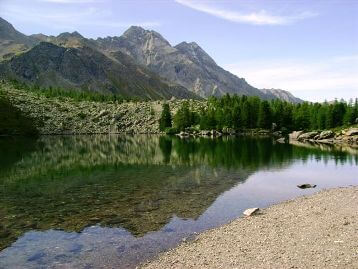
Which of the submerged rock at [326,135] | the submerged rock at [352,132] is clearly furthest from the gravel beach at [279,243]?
the submerged rock at [326,135]

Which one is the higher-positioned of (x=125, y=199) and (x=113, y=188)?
(x=113, y=188)

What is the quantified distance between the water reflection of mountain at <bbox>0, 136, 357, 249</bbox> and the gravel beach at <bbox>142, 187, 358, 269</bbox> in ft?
24.2

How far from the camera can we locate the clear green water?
2866cm

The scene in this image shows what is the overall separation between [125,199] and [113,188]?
798 centimetres

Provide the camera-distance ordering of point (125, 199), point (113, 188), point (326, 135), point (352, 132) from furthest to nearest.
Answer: point (326, 135)
point (352, 132)
point (113, 188)
point (125, 199)

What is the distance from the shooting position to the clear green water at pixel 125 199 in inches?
1128

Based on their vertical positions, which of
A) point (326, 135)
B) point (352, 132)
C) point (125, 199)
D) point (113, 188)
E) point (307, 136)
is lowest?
point (125, 199)

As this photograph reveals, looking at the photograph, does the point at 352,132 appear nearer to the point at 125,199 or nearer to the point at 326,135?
the point at 326,135

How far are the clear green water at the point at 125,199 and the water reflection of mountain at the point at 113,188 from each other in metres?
0.12

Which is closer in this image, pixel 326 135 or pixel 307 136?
pixel 326 135

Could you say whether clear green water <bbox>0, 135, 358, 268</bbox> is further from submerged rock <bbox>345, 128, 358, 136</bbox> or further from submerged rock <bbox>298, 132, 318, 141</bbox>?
submerged rock <bbox>298, 132, 318, 141</bbox>

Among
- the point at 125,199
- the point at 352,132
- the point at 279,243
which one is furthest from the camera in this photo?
the point at 352,132

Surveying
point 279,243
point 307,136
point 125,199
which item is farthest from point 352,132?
point 279,243

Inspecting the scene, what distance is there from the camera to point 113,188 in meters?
53.7
